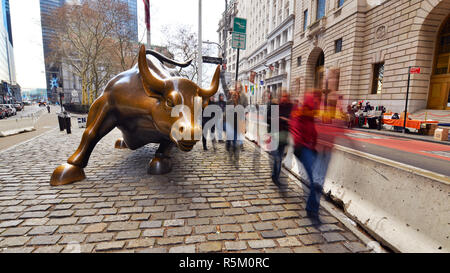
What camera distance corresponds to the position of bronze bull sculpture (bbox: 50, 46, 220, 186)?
11.7ft

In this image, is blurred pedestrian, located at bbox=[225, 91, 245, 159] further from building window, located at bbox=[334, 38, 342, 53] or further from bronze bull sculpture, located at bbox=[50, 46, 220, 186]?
building window, located at bbox=[334, 38, 342, 53]

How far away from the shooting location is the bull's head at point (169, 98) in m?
3.41

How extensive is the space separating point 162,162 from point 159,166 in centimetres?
11

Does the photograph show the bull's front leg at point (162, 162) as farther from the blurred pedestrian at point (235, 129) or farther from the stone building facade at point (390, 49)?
the stone building facade at point (390, 49)

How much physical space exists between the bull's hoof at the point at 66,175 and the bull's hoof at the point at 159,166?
4.19 ft

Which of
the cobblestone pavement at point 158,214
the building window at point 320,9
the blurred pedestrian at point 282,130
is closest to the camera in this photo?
the cobblestone pavement at point 158,214

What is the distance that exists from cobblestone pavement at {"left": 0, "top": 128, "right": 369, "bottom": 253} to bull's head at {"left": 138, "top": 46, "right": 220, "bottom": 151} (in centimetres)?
106

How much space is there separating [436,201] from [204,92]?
3.50m

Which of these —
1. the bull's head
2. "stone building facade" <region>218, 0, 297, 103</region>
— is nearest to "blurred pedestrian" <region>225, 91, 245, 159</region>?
the bull's head

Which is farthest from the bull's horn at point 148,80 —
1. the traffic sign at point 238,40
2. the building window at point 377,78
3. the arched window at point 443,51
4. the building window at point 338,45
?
the building window at point 338,45

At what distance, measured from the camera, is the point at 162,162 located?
4660 mm

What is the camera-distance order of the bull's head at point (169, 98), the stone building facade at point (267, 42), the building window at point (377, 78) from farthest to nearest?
the stone building facade at point (267, 42) → the building window at point (377, 78) → the bull's head at point (169, 98)
